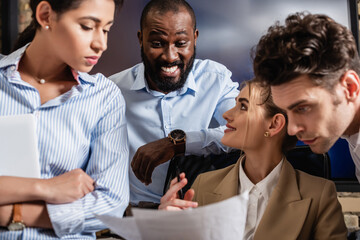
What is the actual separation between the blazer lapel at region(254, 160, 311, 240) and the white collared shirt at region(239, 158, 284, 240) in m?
0.06

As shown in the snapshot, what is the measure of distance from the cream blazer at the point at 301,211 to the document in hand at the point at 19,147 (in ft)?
2.47

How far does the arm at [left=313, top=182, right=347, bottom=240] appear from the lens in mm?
1442

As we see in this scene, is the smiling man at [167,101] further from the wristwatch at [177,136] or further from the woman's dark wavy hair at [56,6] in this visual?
the woman's dark wavy hair at [56,6]

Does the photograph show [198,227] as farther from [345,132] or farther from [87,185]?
[345,132]

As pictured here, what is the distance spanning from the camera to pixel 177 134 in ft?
6.19

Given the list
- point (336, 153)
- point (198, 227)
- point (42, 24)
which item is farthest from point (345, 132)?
point (42, 24)

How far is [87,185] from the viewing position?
1.39m

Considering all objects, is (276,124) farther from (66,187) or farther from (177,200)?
(66,187)

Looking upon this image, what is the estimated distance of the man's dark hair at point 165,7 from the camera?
192 centimetres

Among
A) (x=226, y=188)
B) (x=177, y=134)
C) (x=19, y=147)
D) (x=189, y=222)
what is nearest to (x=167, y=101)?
(x=177, y=134)

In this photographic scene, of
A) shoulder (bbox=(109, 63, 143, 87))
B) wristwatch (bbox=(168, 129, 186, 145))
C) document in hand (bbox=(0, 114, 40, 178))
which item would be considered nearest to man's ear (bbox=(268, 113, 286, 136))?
wristwatch (bbox=(168, 129, 186, 145))

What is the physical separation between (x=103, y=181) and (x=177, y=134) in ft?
1.75

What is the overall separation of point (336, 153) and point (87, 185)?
1.26m

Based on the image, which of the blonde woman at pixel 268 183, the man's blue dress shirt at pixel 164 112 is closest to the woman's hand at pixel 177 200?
the blonde woman at pixel 268 183
